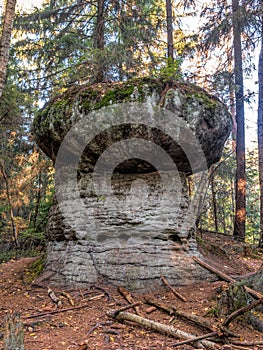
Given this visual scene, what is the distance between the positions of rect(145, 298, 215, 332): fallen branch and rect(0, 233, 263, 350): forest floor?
0.21 ft

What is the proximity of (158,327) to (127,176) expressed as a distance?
3493mm

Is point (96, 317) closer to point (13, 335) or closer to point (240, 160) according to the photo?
point (13, 335)

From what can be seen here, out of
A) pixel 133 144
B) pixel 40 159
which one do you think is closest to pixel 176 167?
pixel 133 144

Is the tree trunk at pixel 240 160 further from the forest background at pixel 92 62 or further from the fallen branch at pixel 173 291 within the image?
the fallen branch at pixel 173 291

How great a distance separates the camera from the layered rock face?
5.88 m


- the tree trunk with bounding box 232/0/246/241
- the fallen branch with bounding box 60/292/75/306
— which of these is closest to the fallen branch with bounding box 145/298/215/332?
the fallen branch with bounding box 60/292/75/306

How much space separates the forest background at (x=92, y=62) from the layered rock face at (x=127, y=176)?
1082 mm

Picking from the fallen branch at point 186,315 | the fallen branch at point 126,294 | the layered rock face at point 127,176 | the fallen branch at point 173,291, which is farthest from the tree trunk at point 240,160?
the fallen branch at point 186,315

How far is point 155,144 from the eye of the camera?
20.0 feet

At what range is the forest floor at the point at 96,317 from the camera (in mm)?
3611

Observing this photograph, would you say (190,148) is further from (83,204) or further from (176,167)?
(83,204)

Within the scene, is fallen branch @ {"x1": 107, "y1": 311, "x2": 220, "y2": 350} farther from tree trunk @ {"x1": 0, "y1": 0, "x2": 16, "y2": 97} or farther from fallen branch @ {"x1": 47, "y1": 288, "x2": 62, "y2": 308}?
tree trunk @ {"x1": 0, "y1": 0, "x2": 16, "y2": 97}

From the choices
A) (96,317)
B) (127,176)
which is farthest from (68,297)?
(127,176)

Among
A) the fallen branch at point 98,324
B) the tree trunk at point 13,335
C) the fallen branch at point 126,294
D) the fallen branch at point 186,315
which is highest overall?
the tree trunk at point 13,335
